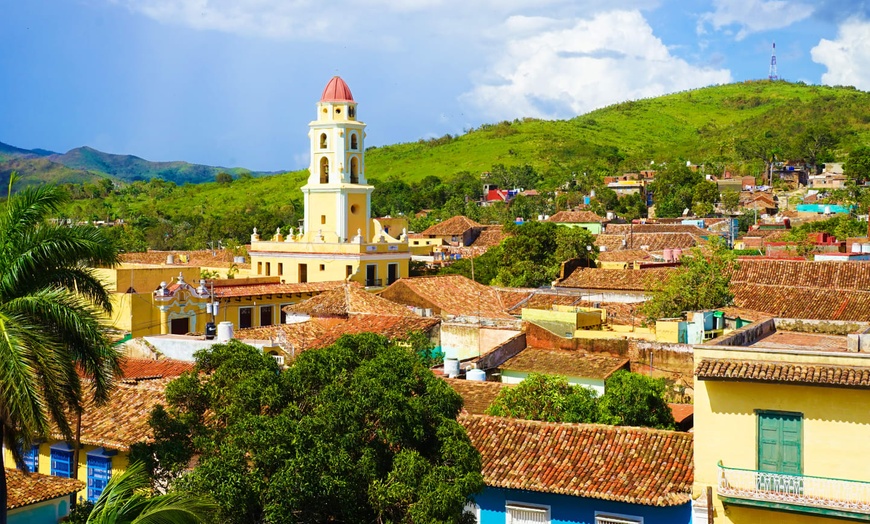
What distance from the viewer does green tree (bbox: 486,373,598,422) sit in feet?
57.6

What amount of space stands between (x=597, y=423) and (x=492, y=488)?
253cm

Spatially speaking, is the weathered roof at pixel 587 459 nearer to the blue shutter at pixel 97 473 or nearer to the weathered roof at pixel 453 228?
the blue shutter at pixel 97 473

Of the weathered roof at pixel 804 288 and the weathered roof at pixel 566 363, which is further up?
the weathered roof at pixel 804 288

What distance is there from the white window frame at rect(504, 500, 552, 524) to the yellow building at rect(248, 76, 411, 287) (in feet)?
91.6

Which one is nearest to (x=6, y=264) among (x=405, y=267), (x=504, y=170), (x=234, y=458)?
(x=234, y=458)

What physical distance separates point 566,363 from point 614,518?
8195 mm

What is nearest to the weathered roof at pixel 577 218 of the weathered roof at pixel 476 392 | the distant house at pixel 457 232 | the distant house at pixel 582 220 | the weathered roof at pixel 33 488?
the distant house at pixel 582 220

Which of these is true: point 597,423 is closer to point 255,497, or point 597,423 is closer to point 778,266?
point 255,497

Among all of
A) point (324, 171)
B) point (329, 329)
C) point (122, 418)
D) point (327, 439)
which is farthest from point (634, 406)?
point (324, 171)

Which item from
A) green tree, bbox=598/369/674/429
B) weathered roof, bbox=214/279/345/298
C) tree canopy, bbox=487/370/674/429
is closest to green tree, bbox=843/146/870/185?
weathered roof, bbox=214/279/345/298

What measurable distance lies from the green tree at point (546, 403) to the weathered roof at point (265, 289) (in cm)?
1780

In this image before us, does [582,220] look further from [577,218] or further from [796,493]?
[796,493]

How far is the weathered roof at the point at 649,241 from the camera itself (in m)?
61.0

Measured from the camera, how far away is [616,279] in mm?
38906
